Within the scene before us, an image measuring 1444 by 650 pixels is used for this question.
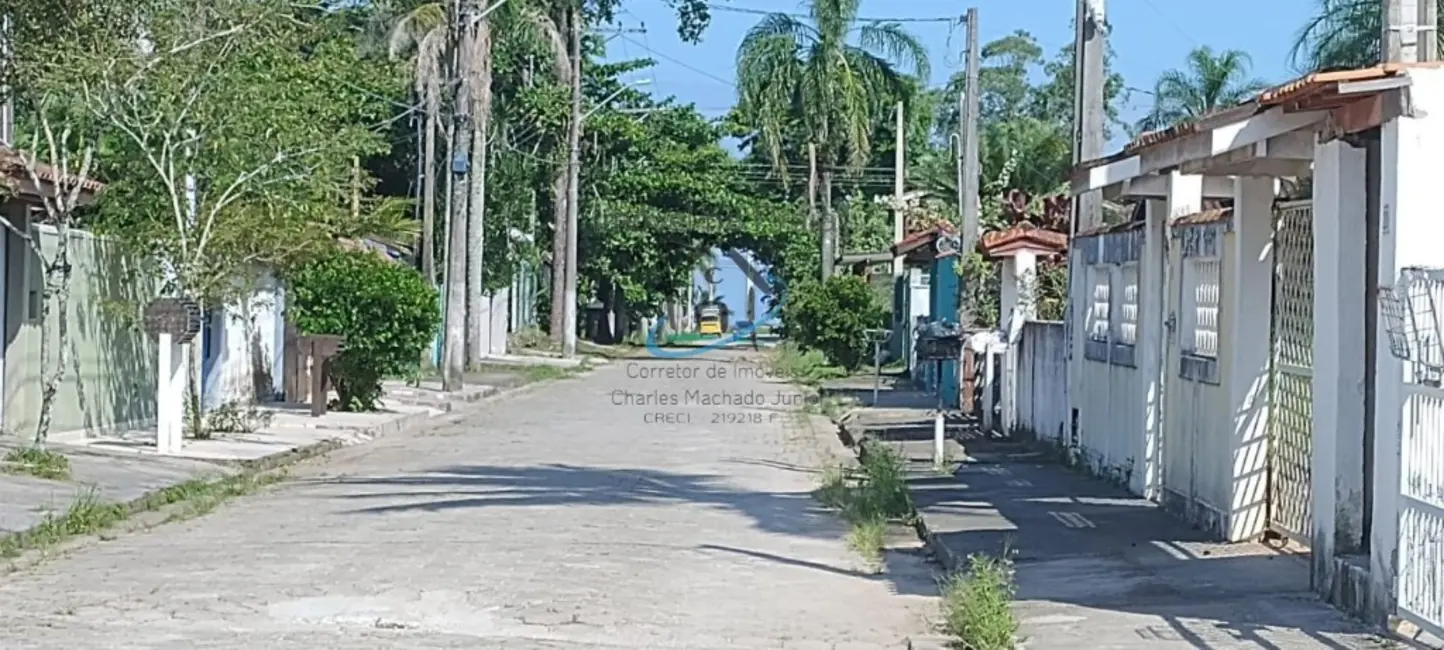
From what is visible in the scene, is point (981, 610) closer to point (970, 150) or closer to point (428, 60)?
point (970, 150)

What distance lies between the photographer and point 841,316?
1815 inches

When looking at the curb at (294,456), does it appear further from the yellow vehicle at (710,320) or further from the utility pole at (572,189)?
the yellow vehicle at (710,320)

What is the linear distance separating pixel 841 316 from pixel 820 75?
44.8 feet

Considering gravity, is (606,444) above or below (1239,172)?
below

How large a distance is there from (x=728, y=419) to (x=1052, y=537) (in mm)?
17480

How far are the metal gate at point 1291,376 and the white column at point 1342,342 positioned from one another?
68.0 inches

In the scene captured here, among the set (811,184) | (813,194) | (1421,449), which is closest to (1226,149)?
(1421,449)

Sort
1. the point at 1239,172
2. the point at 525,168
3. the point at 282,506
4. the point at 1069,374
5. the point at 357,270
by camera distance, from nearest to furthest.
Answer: the point at 1239,172 < the point at 282,506 < the point at 1069,374 < the point at 357,270 < the point at 525,168

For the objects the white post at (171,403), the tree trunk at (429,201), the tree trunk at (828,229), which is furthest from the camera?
the tree trunk at (828,229)

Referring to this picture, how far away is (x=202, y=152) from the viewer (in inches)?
877

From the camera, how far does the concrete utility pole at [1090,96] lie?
2128 cm

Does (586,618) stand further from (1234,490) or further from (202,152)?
(202,152)

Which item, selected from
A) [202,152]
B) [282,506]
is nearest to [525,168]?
[202,152]

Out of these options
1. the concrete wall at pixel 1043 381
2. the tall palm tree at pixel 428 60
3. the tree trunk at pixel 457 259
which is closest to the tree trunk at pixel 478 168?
the tall palm tree at pixel 428 60
